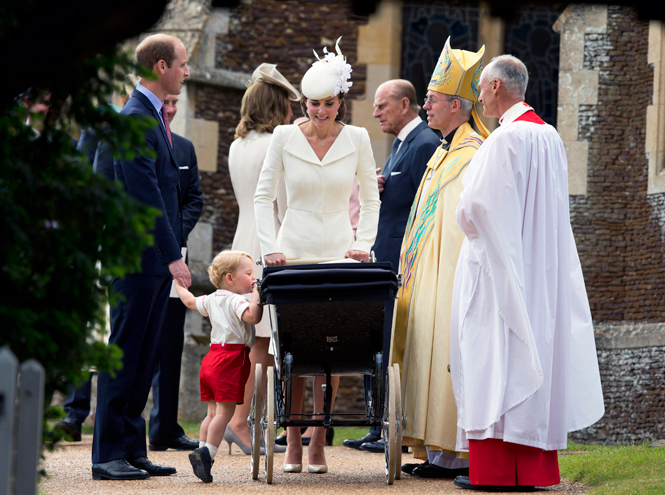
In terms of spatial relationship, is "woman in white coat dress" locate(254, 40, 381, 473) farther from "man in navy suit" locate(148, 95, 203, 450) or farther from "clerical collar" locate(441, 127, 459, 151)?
"man in navy suit" locate(148, 95, 203, 450)

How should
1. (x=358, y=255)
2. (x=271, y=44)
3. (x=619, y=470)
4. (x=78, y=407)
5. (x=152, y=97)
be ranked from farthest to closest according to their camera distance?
(x=271, y=44) < (x=78, y=407) < (x=358, y=255) < (x=152, y=97) < (x=619, y=470)

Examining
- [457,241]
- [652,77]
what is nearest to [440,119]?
[457,241]

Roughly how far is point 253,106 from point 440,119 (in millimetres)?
1566

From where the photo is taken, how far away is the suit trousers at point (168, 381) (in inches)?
259

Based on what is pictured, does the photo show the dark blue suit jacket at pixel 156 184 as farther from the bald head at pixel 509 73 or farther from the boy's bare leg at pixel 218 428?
the bald head at pixel 509 73

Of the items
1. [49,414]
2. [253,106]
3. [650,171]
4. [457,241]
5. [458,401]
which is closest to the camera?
[49,414]

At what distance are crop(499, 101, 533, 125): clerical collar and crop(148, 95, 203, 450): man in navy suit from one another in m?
2.71

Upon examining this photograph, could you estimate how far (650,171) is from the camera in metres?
8.63

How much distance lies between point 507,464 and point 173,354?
312 cm

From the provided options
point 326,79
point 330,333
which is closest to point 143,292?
point 330,333

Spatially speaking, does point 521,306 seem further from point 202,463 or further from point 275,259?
point 202,463

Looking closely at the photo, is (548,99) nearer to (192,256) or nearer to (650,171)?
(650,171)

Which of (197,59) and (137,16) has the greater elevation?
(197,59)

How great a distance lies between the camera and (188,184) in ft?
22.6
